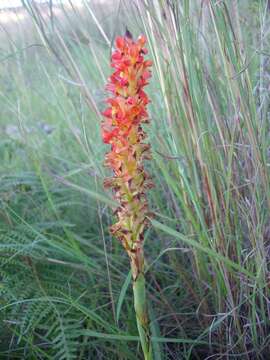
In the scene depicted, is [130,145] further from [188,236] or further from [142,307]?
[188,236]

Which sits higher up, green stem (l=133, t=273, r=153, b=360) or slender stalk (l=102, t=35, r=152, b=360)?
slender stalk (l=102, t=35, r=152, b=360)

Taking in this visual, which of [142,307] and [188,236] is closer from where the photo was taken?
[142,307]

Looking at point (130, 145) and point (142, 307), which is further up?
point (130, 145)

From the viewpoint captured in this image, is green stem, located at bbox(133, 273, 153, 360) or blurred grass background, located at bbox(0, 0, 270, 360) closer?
green stem, located at bbox(133, 273, 153, 360)

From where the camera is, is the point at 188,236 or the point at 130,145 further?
the point at 188,236

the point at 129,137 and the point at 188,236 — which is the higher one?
the point at 129,137

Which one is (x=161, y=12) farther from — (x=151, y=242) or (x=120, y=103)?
(x=151, y=242)

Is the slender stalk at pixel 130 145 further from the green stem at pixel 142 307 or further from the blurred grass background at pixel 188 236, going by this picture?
the blurred grass background at pixel 188 236

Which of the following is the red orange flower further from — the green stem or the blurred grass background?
the blurred grass background

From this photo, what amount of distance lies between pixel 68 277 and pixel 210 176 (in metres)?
0.47

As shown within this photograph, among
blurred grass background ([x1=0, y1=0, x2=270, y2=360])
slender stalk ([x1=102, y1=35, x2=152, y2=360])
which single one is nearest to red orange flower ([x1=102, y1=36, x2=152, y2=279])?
slender stalk ([x1=102, y1=35, x2=152, y2=360])

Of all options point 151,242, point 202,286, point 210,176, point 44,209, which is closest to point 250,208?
point 210,176

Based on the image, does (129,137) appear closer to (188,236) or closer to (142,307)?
(142,307)

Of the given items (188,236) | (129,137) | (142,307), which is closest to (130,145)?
(129,137)
